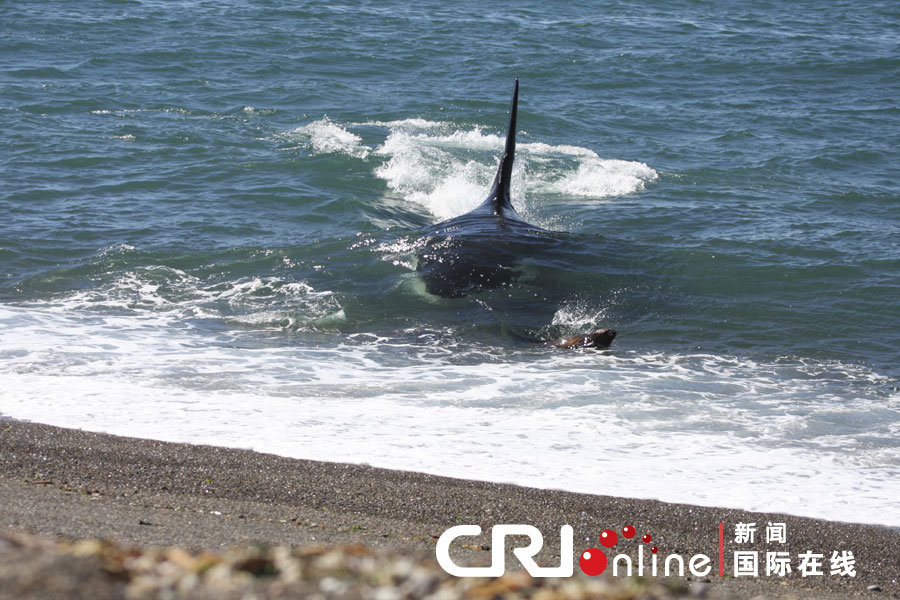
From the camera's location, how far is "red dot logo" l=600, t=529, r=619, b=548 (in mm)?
4512

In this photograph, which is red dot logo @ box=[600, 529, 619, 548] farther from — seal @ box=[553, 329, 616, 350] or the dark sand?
seal @ box=[553, 329, 616, 350]

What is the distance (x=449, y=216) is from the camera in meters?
12.8

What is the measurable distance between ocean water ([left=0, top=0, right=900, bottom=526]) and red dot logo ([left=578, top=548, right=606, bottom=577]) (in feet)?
2.95

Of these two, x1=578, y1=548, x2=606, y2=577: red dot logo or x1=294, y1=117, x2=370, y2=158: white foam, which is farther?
x1=294, y1=117, x2=370, y2=158: white foam

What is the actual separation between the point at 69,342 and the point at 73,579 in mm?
5939

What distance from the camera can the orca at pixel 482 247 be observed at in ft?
31.0

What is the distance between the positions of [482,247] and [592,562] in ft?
19.8

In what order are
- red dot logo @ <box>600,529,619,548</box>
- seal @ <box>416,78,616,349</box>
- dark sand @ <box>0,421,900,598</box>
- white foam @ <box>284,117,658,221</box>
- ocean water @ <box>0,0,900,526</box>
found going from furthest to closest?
1. white foam @ <box>284,117,658,221</box>
2. seal @ <box>416,78,616,349</box>
3. ocean water @ <box>0,0,900,526</box>
4. red dot logo @ <box>600,529,619,548</box>
5. dark sand @ <box>0,421,900,598</box>

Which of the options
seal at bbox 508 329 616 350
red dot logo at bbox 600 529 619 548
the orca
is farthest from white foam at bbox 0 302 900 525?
the orca

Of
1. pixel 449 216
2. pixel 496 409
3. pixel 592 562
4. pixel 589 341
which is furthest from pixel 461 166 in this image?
pixel 592 562

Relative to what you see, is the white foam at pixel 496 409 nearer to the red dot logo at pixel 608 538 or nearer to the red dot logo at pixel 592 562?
the red dot logo at pixel 608 538

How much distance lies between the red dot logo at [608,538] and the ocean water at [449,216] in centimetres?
62

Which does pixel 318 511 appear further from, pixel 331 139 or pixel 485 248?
pixel 331 139

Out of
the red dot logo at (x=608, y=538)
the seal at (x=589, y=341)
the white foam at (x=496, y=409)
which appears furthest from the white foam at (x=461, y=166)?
the red dot logo at (x=608, y=538)
